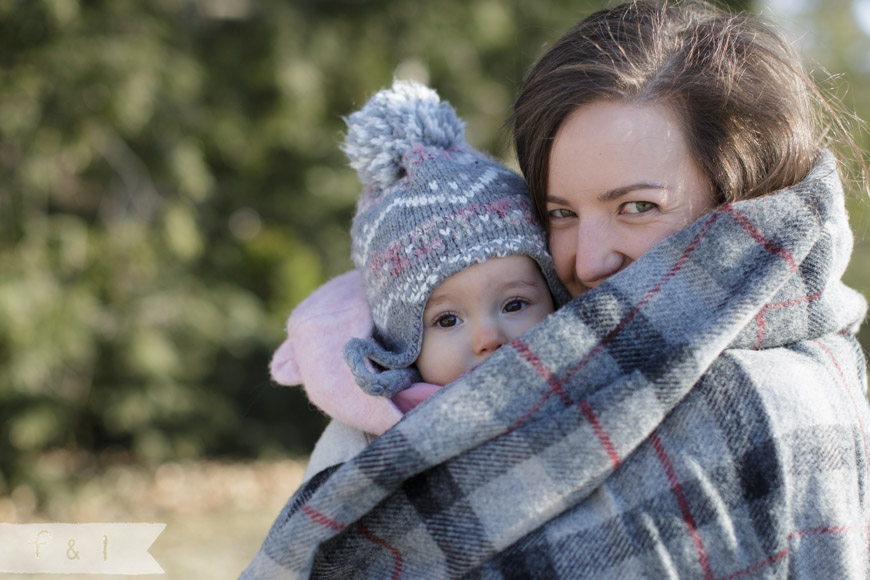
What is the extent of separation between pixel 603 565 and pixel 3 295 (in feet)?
17.4

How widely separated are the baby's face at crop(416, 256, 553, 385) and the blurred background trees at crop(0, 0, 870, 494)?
4.16 metres

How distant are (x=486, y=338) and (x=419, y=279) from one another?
20 cm

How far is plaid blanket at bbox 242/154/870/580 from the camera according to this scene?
1.28 meters

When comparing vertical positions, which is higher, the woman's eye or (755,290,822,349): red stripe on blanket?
the woman's eye

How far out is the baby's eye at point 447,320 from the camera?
72.2 inches

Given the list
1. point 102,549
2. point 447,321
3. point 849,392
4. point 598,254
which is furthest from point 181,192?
point 849,392

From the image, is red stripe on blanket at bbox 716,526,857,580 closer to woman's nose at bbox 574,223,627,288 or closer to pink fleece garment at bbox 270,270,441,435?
woman's nose at bbox 574,223,627,288

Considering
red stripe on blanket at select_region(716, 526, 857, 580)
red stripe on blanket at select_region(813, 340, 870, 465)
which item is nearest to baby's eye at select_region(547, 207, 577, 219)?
red stripe on blanket at select_region(813, 340, 870, 465)

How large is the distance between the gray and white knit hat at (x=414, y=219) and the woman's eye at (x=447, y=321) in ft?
0.19

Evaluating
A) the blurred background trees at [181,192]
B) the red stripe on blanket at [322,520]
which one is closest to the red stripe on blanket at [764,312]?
the red stripe on blanket at [322,520]

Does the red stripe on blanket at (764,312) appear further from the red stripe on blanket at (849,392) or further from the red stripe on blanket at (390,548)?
the red stripe on blanket at (390,548)

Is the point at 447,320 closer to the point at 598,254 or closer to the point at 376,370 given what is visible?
the point at 376,370

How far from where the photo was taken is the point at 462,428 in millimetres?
1309

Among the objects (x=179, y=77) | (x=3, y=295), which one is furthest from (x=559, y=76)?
(x=179, y=77)
